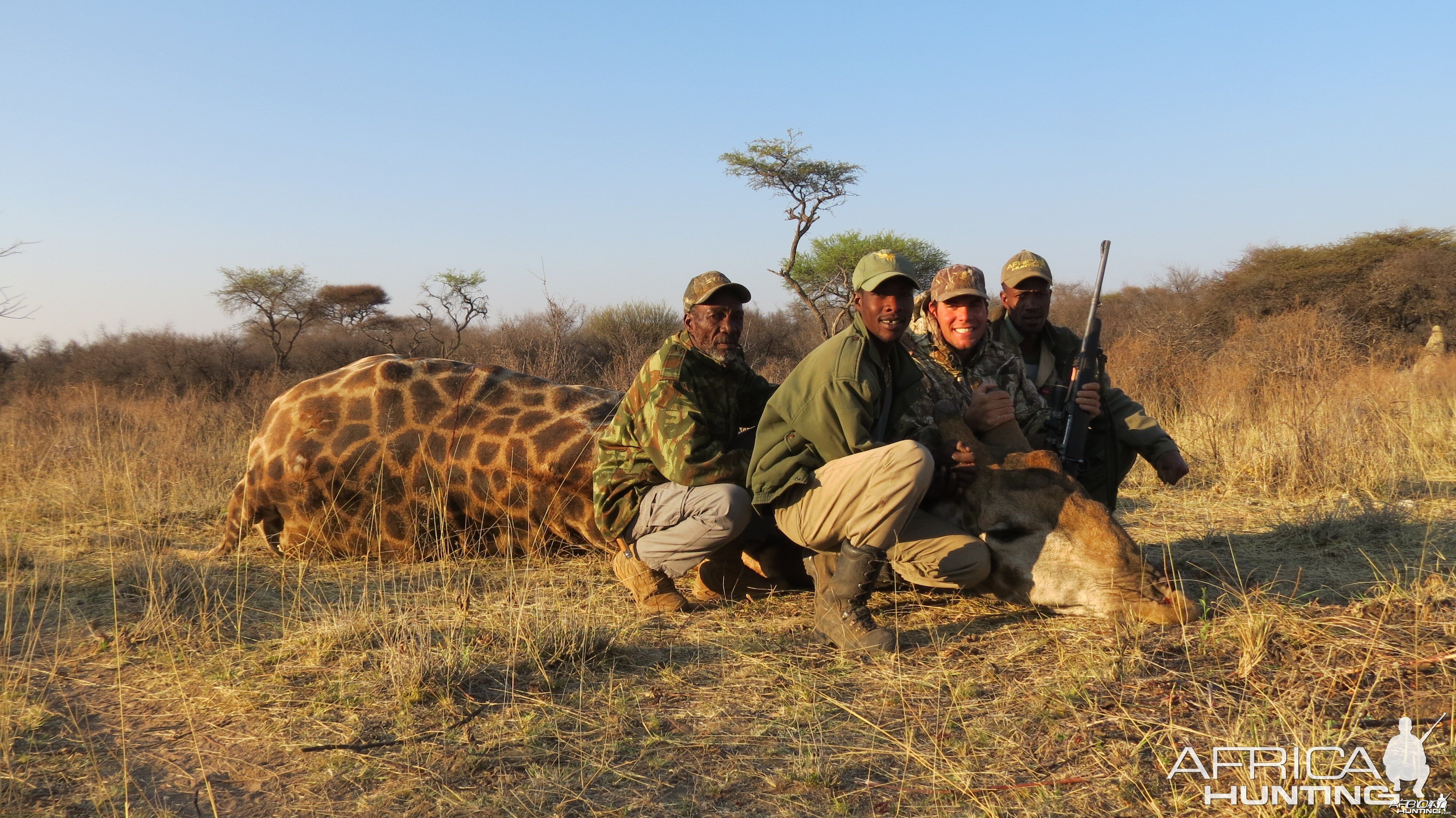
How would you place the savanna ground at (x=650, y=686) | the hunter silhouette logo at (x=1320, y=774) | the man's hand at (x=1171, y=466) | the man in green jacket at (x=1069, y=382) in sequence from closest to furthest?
1. the hunter silhouette logo at (x=1320, y=774)
2. the savanna ground at (x=650, y=686)
3. the man's hand at (x=1171, y=466)
4. the man in green jacket at (x=1069, y=382)

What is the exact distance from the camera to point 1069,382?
14.7 feet

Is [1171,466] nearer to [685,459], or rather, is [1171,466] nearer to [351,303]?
[685,459]

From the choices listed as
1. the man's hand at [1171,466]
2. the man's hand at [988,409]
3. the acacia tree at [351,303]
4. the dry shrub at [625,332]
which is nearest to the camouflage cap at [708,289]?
the man's hand at [988,409]

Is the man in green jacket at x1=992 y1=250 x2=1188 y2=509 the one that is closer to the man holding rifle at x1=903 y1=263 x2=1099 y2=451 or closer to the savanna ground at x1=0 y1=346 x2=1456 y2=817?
the man holding rifle at x1=903 y1=263 x2=1099 y2=451

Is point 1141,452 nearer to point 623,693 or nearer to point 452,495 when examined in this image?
A: point 623,693

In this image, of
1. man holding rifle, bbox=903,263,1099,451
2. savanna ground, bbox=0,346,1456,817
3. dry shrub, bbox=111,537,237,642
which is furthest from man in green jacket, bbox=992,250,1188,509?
dry shrub, bbox=111,537,237,642

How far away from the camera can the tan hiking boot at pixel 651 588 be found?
414 centimetres

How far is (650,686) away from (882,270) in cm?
165

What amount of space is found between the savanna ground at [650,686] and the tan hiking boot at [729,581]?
0.47 ft

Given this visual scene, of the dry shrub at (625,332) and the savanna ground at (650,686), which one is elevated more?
the dry shrub at (625,332)

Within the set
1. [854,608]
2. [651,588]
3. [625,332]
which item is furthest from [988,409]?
[625,332]

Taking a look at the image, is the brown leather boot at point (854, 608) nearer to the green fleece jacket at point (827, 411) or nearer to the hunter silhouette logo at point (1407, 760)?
the green fleece jacket at point (827, 411)

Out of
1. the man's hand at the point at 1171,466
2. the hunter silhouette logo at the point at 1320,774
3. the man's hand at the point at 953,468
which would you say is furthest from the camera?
the man's hand at the point at 1171,466

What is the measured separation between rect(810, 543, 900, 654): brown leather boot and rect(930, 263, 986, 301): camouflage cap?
3.77 ft
